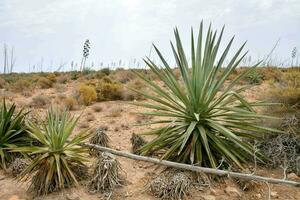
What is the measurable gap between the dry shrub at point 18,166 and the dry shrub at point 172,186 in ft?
8.41

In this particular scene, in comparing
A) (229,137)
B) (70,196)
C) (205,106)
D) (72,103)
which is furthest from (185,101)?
(72,103)

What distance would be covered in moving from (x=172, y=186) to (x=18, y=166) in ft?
10.1

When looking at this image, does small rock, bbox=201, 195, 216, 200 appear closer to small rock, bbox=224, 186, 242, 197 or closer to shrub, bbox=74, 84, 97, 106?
small rock, bbox=224, 186, 242, 197

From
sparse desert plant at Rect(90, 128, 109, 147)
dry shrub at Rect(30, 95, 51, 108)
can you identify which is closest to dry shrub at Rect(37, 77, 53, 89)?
dry shrub at Rect(30, 95, 51, 108)

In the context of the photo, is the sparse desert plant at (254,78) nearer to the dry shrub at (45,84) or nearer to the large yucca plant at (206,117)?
the large yucca plant at (206,117)

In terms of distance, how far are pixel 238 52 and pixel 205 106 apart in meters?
1.00

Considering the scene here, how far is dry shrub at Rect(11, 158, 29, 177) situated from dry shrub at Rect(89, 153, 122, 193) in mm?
1653

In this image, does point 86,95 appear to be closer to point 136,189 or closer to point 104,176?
point 104,176

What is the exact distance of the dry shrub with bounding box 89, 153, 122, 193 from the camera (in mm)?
5785

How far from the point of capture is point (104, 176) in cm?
577

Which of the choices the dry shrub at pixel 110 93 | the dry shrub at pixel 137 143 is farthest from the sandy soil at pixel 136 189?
the dry shrub at pixel 110 93

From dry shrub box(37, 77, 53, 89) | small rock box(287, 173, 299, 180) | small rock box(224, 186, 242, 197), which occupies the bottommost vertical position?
small rock box(224, 186, 242, 197)

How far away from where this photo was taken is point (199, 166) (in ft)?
18.6

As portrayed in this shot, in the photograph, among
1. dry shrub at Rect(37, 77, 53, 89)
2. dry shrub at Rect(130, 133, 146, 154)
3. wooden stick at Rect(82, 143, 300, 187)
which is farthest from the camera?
dry shrub at Rect(37, 77, 53, 89)
